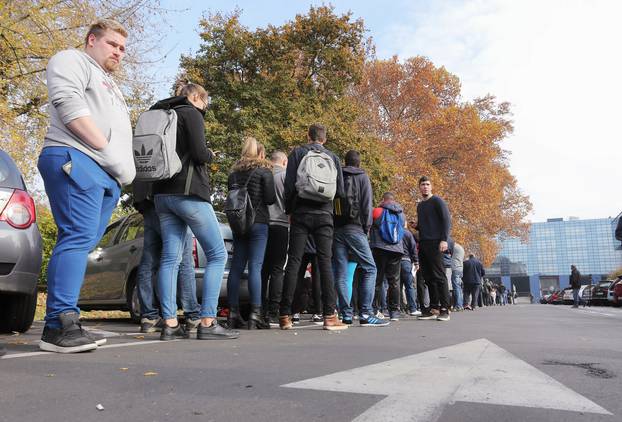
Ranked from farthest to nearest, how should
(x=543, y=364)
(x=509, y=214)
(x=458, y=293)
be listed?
(x=509, y=214) → (x=458, y=293) → (x=543, y=364)

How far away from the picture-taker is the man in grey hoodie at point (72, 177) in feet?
11.8

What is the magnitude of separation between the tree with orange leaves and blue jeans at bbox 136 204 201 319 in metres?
21.7

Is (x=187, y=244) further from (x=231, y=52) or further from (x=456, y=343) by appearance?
(x=231, y=52)

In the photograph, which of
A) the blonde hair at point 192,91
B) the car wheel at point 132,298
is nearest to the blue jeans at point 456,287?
→ the car wheel at point 132,298

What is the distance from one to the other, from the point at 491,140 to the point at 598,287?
912 cm

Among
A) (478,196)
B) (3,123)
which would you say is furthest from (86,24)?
(478,196)

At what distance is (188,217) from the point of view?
4.70 meters

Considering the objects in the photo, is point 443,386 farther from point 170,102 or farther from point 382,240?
point 382,240

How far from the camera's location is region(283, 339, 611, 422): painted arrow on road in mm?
2158

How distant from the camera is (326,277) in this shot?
6266 mm

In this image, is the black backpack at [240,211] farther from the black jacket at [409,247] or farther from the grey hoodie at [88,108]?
the black jacket at [409,247]

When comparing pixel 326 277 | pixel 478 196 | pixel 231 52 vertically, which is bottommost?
pixel 326 277

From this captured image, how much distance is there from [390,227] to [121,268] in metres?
3.75

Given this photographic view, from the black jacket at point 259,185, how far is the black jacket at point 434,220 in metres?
3.24
